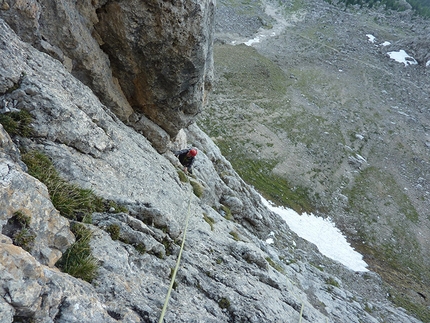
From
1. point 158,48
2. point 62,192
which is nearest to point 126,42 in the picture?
point 158,48

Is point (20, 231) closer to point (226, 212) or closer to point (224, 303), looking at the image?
point (224, 303)

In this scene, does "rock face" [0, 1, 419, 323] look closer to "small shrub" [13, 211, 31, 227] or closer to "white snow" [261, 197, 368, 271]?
"small shrub" [13, 211, 31, 227]

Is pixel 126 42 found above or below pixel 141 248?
above

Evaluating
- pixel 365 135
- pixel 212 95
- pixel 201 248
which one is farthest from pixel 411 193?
pixel 201 248

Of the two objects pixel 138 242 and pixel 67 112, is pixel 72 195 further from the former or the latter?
pixel 67 112

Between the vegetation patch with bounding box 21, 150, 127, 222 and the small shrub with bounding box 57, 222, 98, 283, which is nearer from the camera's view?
the small shrub with bounding box 57, 222, 98, 283

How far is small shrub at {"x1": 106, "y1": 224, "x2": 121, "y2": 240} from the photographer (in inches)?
285

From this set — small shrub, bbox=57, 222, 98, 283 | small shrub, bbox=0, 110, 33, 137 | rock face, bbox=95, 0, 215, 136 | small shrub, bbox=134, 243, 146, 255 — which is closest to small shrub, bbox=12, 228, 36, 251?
small shrub, bbox=57, 222, 98, 283

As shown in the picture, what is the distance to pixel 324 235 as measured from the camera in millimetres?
31375

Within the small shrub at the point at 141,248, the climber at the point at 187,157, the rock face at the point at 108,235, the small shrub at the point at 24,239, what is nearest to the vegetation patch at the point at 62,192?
the rock face at the point at 108,235

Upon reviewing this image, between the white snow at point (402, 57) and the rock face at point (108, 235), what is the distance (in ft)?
328

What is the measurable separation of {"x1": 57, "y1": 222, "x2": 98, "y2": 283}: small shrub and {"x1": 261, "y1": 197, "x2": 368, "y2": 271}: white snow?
86.7 ft

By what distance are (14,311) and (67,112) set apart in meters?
6.49

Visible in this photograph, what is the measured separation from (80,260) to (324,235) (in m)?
30.6
